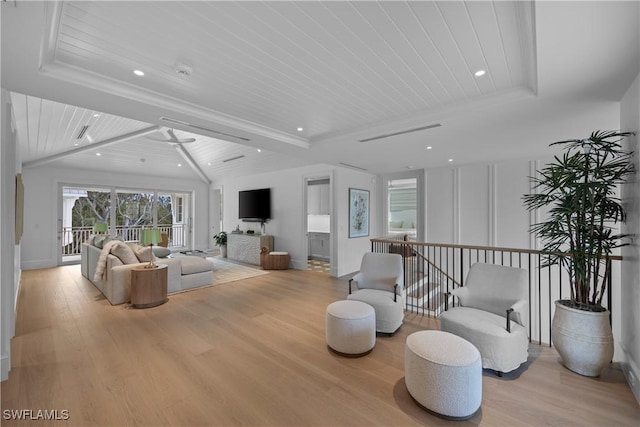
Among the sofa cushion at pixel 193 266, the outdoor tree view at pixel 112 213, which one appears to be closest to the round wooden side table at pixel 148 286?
the sofa cushion at pixel 193 266

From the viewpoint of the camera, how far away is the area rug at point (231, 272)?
19.2 feet

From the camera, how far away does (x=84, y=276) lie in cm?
599

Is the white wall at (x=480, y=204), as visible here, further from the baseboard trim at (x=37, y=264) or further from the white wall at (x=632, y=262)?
the baseboard trim at (x=37, y=264)

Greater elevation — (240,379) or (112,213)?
(112,213)

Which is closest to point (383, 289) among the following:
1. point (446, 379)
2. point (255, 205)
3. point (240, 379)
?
point (446, 379)

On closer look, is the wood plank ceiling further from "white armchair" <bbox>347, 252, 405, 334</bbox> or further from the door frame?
the door frame

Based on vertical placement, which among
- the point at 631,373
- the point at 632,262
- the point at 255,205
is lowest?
the point at 631,373

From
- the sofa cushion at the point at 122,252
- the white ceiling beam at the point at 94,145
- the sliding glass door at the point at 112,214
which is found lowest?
the sofa cushion at the point at 122,252

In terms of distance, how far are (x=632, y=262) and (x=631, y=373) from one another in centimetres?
90

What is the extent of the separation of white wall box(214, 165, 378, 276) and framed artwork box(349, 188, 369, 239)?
140 mm

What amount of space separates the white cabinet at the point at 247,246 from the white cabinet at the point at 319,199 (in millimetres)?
1832

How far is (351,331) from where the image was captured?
2.68 m

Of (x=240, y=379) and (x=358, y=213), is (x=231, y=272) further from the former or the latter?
(x=240, y=379)

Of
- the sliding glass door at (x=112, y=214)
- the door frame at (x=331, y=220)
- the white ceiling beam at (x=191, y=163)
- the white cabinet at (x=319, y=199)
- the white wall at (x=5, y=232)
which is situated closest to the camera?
the white wall at (x=5, y=232)
